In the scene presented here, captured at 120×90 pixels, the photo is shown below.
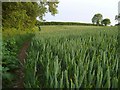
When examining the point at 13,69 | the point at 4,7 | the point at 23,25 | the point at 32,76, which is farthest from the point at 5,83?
the point at 23,25

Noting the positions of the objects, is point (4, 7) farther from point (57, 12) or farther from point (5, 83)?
point (5, 83)

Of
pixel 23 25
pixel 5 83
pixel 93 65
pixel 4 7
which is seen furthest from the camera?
pixel 23 25

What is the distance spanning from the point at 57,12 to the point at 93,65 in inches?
718

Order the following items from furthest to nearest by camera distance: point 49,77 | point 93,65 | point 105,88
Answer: point 93,65, point 49,77, point 105,88

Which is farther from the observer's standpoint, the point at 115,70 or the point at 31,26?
the point at 31,26

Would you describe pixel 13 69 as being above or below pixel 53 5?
below

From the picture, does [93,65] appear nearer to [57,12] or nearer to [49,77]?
[49,77]

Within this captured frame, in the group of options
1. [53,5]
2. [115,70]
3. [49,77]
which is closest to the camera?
[49,77]

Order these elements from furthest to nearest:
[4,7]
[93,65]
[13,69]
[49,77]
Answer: [4,7] < [13,69] < [93,65] < [49,77]

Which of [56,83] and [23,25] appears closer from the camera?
[56,83]

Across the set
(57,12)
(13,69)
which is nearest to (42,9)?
Answer: (57,12)

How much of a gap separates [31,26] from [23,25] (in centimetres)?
93

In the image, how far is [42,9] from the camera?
20.1 metres

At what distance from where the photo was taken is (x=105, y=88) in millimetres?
2545
